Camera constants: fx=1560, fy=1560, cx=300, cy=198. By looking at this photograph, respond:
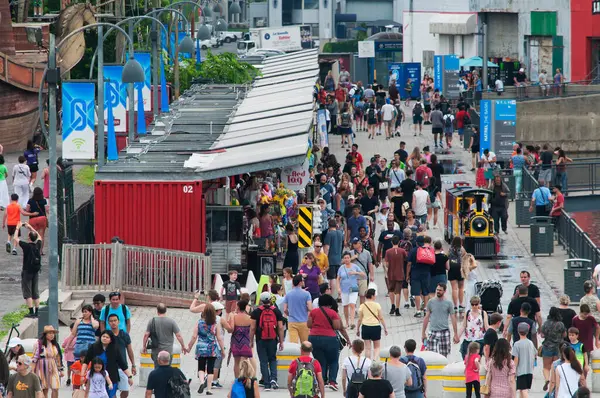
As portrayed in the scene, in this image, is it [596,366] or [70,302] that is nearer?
[596,366]

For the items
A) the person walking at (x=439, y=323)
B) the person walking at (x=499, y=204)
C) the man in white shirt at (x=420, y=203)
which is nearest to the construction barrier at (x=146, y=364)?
the person walking at (x=439, y=323)

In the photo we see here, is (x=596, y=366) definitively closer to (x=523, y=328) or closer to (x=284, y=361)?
(x=523, y=328)

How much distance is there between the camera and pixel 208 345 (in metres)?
21.4

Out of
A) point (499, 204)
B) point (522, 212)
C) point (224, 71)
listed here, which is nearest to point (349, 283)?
point (499, 204)

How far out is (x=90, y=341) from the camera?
20.6 meters

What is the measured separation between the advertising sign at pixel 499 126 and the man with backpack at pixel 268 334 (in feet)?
80.9

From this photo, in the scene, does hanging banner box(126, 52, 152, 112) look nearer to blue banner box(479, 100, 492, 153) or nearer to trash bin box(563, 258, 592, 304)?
blue banner box(479, 100, 492, 153)

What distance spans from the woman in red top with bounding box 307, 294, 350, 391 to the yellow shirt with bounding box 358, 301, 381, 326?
40.4 inches

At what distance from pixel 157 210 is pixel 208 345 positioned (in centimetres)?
809

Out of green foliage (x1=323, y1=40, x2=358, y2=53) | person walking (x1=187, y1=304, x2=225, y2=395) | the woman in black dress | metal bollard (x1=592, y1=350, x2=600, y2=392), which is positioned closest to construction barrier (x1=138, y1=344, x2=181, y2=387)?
person walking (x1=187, y1=304, x2=225, y2=395)

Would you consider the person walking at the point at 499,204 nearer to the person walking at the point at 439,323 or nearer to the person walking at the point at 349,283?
the person walking at the point at 349,283

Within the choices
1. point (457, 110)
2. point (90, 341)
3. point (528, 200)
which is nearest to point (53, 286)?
point (90, 341)

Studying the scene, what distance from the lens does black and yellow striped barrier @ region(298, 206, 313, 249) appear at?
30891mm

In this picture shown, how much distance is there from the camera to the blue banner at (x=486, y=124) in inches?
1793
